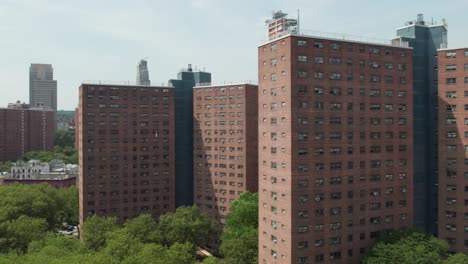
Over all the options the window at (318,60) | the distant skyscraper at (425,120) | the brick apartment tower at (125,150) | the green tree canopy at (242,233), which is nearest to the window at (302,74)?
the window at (318,60)

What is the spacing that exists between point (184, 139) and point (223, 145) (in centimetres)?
1500

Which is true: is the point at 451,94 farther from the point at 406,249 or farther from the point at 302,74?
the point at 406,249

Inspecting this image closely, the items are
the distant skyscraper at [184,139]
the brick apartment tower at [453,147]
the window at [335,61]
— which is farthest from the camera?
the distant skyscraper at [184,139]

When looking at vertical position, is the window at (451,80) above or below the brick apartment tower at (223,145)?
above

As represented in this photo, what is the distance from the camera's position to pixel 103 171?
100250 millimetres

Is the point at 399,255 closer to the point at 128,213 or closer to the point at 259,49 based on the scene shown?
the point at 259,49

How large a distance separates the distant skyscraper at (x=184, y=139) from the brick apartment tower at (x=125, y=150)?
12.6 feet

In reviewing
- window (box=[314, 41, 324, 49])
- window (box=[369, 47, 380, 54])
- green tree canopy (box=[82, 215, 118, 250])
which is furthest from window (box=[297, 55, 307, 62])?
green tree canopy (box=[82, 215, 118, 250])

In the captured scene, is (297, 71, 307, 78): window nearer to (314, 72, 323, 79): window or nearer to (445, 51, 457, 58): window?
(314, 72, 323, 79): window

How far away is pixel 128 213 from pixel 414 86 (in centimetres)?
7285

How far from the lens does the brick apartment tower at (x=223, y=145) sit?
99.6 meters

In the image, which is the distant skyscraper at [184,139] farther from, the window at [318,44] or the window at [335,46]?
the window at [335,46]

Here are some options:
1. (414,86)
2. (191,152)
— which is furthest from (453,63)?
(191,152)

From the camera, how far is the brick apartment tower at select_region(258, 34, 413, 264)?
200ft
